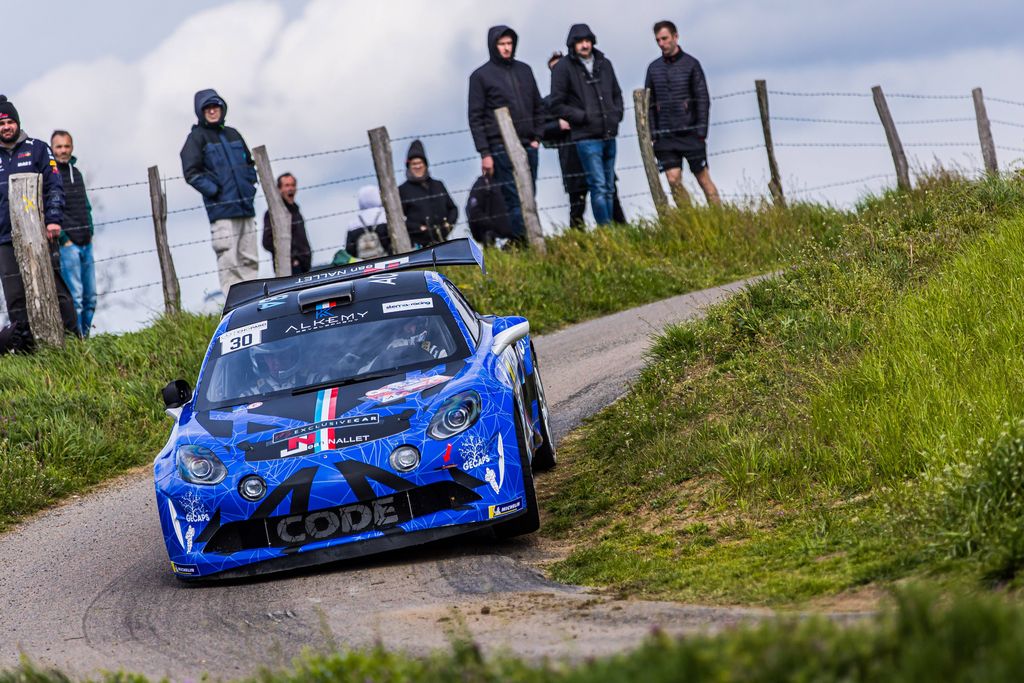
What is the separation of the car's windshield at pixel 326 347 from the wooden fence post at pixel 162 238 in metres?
8.00

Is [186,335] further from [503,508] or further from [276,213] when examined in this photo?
[503,508]

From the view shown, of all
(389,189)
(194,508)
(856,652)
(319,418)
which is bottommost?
(856,652)

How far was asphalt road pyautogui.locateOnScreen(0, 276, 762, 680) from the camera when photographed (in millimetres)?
5863

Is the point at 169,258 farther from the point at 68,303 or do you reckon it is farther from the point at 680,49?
the point at 680,49

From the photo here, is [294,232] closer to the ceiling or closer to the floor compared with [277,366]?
closer to the ceiling

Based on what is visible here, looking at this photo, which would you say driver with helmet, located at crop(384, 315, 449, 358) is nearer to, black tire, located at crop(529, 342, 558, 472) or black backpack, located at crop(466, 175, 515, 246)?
black tire, located at crop(529, 342, 558, 472)

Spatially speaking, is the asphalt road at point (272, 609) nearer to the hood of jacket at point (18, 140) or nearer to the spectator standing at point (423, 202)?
the hood of jacket at point (18, 140)

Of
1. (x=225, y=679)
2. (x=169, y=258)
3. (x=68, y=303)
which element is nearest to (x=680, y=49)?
(x=169, y=258)

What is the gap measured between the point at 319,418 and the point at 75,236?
29.8 ft

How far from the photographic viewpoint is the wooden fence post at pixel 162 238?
16.9m

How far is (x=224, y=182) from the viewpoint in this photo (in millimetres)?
16750

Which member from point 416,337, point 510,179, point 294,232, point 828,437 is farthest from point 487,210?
point 828,437

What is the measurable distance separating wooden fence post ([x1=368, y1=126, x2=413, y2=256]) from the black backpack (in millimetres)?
1182

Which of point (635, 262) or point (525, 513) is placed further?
point (635, 262)
